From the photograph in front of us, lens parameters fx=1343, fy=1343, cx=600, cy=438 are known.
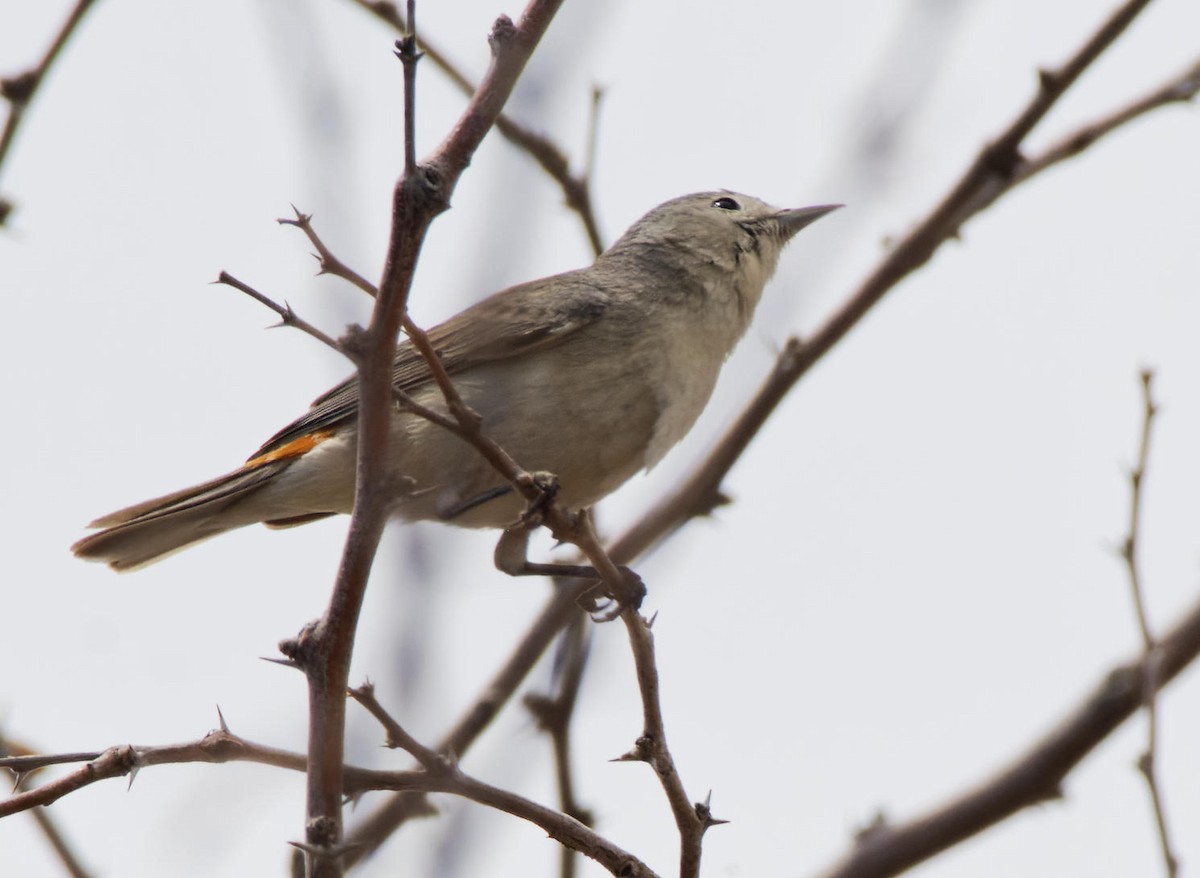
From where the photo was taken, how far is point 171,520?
5.70 metres

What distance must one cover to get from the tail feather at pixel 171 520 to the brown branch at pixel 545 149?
5.36 feet

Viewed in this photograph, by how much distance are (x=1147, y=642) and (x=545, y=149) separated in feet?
11.0

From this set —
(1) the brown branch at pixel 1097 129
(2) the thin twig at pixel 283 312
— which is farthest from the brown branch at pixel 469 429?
(1) the brown branch at pixel 1097 129

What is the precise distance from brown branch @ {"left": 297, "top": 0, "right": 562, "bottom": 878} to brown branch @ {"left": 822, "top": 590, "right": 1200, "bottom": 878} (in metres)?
1.67

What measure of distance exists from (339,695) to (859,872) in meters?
1.67

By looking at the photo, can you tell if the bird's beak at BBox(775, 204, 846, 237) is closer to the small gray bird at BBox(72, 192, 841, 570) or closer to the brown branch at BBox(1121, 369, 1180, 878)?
the small gray bird at BBox(72, 192, 841, 570)

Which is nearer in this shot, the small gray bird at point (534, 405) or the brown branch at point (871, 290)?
the brown branch at point (871, 290)

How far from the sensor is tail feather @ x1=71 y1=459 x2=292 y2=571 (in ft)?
18.6

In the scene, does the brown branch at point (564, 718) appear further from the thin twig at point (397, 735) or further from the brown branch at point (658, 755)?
the thin twig at point (397, 735)

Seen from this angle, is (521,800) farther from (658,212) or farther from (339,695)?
(658,212)

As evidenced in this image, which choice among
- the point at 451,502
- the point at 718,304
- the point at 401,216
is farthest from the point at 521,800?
the point at 718,304

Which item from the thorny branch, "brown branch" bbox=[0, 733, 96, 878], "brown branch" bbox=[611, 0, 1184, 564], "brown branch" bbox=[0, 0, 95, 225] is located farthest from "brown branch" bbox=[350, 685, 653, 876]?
"brown branch" bbox=[0, 0, 95, 225]

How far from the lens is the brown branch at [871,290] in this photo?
4688 mm

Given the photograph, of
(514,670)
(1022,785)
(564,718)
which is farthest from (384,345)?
(514,670)
